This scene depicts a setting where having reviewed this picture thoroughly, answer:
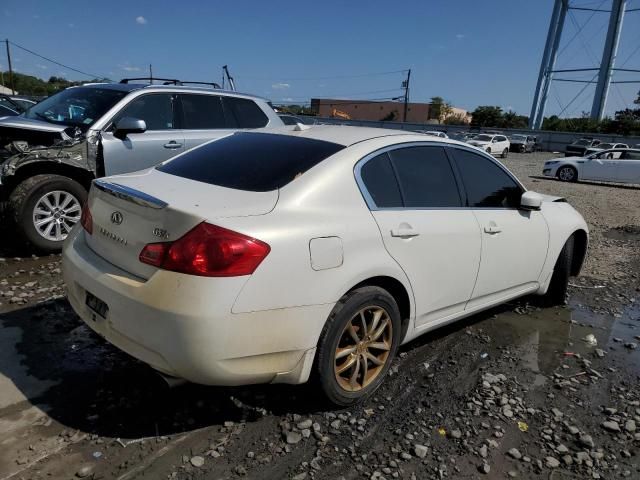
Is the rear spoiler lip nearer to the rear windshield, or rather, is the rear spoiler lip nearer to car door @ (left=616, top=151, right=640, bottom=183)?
the rear windshield

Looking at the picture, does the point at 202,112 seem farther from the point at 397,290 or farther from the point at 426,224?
the point at 397,290

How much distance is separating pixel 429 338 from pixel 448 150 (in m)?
1.53

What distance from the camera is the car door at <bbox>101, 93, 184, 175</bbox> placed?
226 inches

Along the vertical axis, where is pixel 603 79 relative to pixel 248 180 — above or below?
above

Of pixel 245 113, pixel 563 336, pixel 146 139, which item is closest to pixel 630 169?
pixel 245 113

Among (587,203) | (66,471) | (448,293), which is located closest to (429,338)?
(448,293)

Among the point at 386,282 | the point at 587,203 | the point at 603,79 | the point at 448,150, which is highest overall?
the point at 603,79

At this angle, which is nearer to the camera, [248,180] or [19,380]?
[248,180]

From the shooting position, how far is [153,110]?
6246 mm

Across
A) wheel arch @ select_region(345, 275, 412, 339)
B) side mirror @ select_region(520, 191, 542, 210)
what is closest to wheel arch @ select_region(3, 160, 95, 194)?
wheel arch @ select_region(345, 275, 412, 339)

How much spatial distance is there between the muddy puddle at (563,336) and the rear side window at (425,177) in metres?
1.40

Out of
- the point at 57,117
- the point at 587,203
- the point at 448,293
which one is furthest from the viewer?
the point at 587,203

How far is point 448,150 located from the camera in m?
3.77

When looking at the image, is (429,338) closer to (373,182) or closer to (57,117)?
(373,182)
